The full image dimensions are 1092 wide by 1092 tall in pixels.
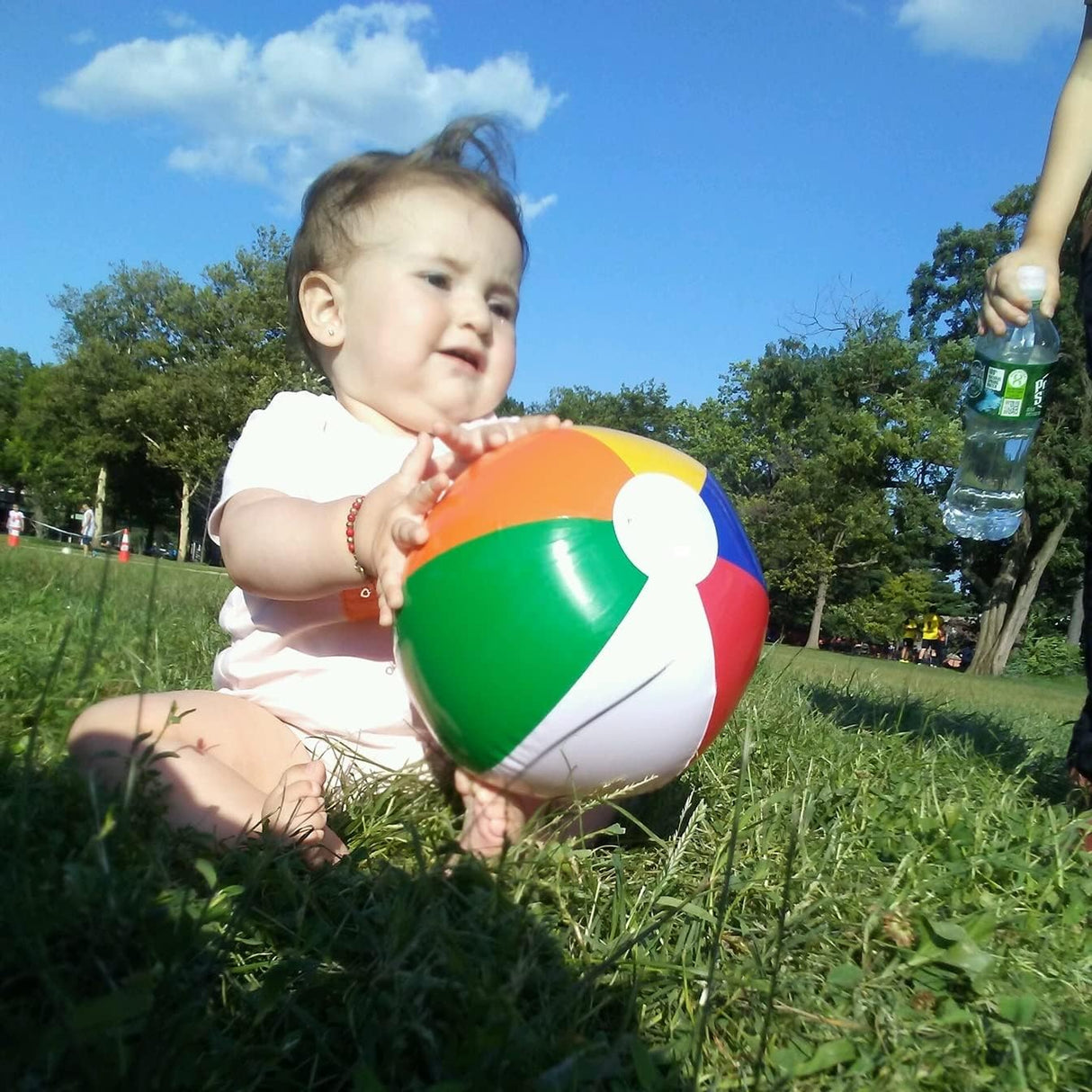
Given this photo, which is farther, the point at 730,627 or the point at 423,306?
the point at 423,306

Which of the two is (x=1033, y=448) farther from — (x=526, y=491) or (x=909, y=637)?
(x=526, y=491)

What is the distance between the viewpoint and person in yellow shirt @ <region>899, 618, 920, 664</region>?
45.6 metres

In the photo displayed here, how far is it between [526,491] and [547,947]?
89 centimetres

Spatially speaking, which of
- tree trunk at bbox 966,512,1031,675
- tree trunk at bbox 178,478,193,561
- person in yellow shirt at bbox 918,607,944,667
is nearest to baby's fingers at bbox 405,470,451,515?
tree trunk at bbox 966,512,1031,675

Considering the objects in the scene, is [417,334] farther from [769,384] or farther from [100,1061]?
[769,384]

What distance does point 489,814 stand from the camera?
2.13 metres

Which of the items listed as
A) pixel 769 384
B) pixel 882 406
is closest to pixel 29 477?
pixel 769 384

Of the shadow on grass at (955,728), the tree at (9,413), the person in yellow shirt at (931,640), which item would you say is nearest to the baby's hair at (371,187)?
the shadow on grass at (955,728)

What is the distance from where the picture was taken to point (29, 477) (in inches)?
2334

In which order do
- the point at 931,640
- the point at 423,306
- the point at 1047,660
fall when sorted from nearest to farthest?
the point at 423,306 < the point at 1047,660 < the point at 931,640

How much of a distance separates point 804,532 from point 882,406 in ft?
18.5

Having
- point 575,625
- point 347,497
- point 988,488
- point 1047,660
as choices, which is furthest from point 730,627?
point 1047,660

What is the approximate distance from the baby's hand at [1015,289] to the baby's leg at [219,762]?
241 centimetres

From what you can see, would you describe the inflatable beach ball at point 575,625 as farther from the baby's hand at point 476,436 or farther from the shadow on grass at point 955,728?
the shadow on grass at point 955,728
